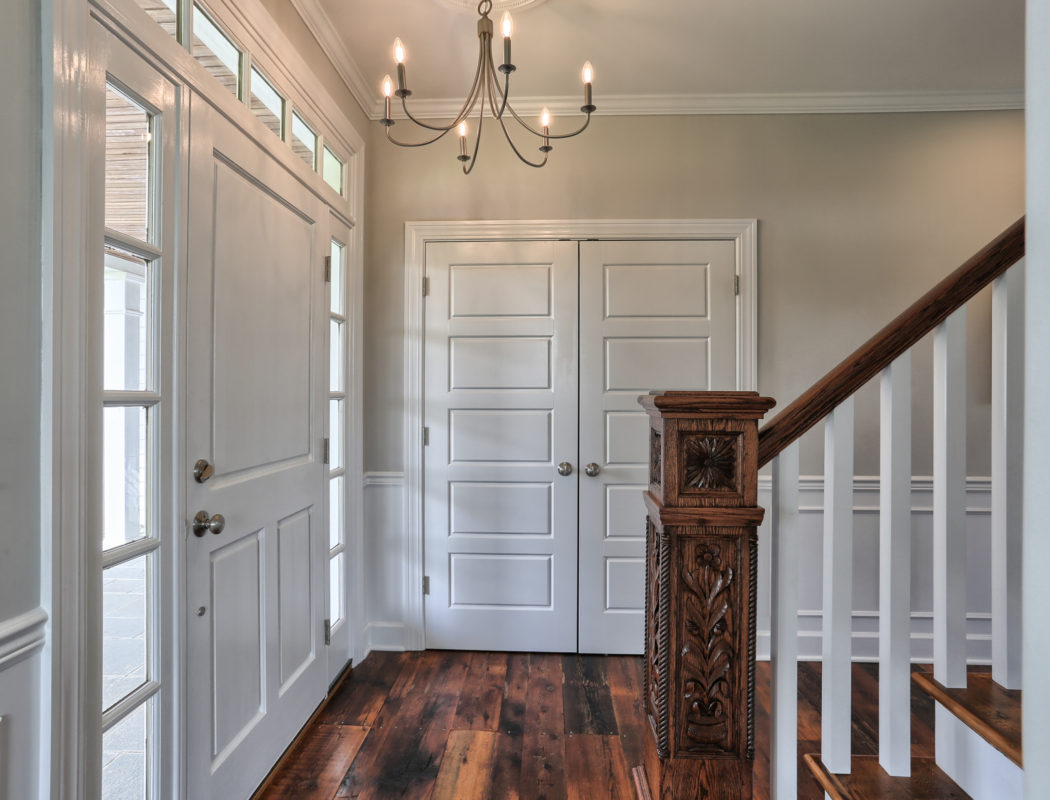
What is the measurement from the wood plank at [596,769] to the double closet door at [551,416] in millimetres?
762

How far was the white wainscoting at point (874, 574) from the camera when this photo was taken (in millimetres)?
2787

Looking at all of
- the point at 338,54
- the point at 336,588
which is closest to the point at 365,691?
the point at 336,588

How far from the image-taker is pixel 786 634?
3.84 feet

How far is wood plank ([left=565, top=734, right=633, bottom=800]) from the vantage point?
1867 mm

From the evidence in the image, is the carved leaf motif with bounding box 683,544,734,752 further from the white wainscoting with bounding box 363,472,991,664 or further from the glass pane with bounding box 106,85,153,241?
the white wainscoting with bounding box 363,472,991,664

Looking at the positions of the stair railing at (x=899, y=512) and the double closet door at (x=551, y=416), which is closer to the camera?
the stair railing at (x=899, y=512)

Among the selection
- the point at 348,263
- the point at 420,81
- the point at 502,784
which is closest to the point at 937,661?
the point at 502,784

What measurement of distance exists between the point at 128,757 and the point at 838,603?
155cm

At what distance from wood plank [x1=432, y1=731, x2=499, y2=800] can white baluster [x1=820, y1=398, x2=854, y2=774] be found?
3.72 feet

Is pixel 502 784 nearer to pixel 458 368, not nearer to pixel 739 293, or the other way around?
pixel 458 368

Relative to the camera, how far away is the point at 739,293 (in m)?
2.85

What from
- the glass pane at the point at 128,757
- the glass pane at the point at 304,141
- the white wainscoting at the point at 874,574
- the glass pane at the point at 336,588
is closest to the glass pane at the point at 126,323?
the glass pane at the point at 128,757

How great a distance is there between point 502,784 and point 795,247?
2.55 m

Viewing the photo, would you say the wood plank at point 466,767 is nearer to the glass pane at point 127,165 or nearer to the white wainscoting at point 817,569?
the white wainscoting at point 817,569
